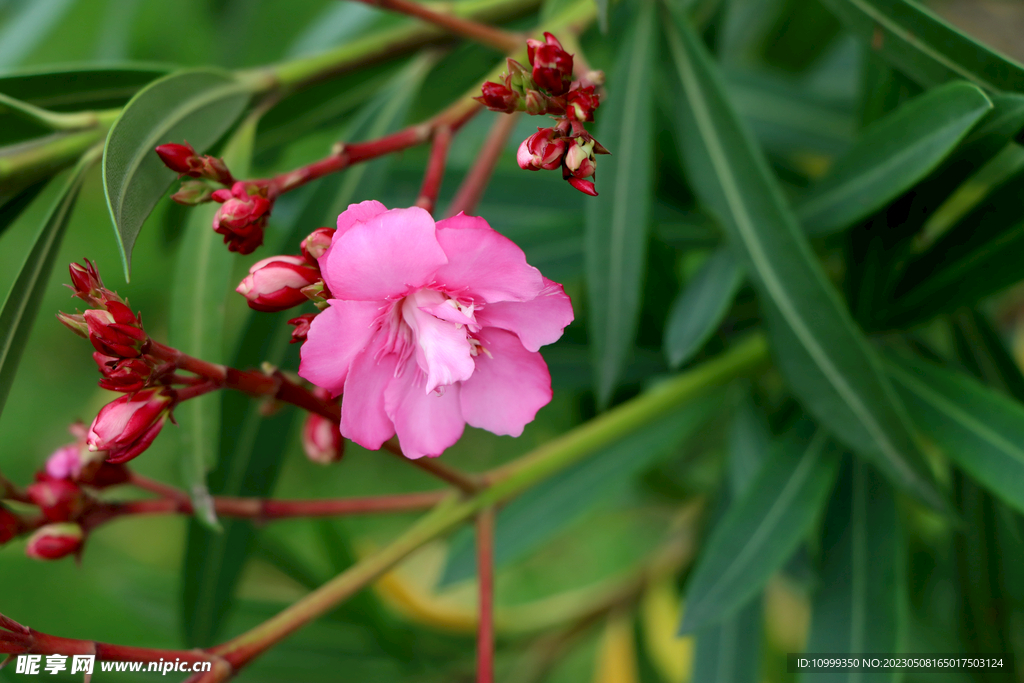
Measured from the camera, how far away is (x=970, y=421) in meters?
0.85

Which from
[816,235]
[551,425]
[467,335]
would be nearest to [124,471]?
[467,335]

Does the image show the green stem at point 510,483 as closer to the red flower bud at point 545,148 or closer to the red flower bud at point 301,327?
the red flower bud at point 301,327

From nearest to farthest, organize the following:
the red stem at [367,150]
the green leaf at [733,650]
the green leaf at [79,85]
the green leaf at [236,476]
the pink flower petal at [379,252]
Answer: the pink flower petal at [379,252], the red stem at [367,150], the green leaf at [79,85], the green leaf at [236,476], the green leaf at [733,650]

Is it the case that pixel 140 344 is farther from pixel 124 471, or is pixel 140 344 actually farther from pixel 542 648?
pixel 542 648

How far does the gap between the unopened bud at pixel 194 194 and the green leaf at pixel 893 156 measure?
0.69 m

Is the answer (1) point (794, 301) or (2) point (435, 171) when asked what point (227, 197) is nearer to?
(2) point (435, 171)

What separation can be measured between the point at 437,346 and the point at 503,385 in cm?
8

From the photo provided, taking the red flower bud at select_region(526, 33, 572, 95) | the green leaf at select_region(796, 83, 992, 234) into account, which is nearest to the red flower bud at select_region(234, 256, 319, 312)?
the red flower bud at select_region(526, 33, 572, 95)

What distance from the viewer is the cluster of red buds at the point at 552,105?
20.4 inches

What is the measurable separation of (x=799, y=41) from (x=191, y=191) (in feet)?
4.36

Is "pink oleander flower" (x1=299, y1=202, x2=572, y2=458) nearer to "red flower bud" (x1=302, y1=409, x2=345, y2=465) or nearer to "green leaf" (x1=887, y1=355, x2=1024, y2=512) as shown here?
"red flower bud" (x1=302, y1=409, x2=345, y2=465)

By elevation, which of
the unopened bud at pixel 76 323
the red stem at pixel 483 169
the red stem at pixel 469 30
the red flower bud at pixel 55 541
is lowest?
the red flower bud at pixel 55 541

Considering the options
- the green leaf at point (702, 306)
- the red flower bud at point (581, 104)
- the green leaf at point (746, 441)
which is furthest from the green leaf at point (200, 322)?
the green leaf at point (746, 441)

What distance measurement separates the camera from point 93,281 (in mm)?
531
